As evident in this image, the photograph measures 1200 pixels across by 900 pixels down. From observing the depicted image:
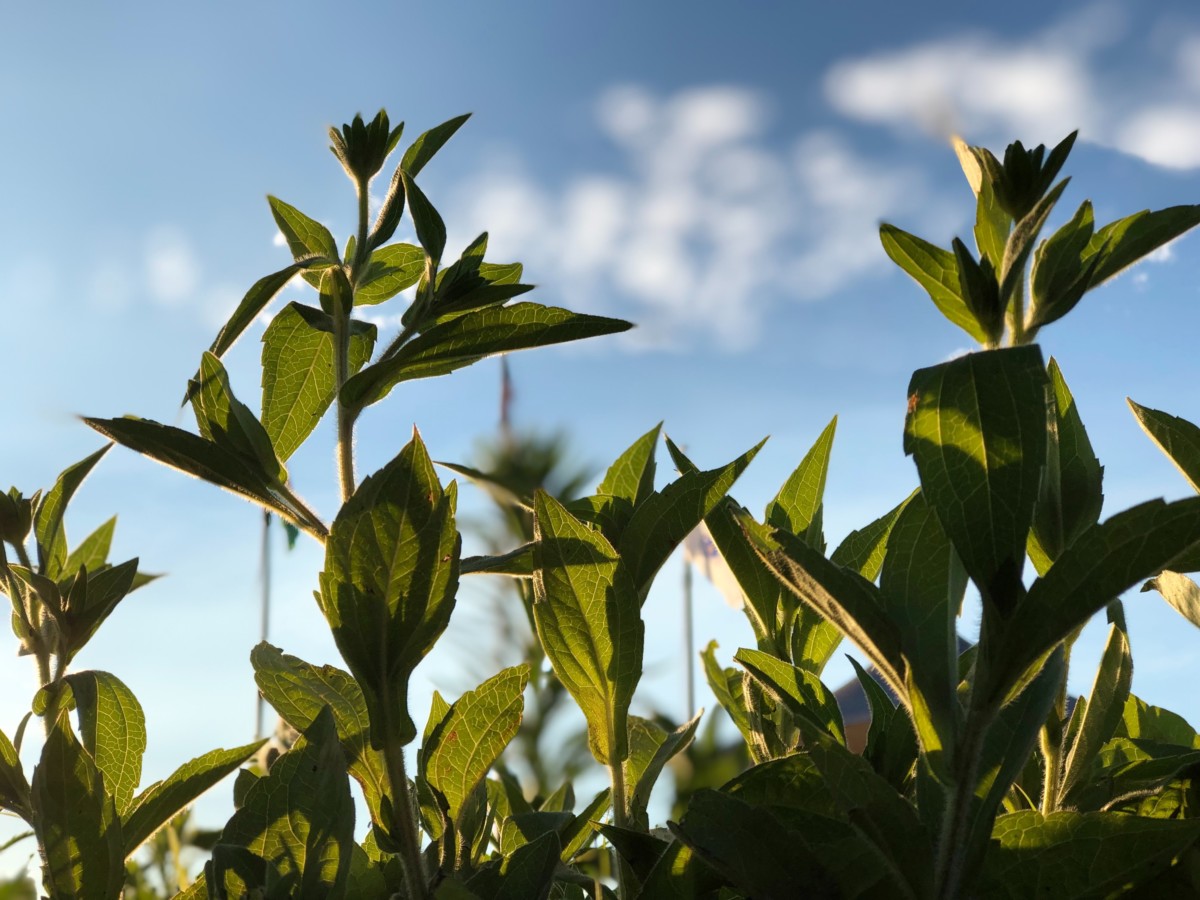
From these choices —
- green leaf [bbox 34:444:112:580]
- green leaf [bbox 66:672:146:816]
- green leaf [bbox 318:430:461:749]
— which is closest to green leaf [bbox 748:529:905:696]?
green leaf [bbox 318:430:461:749]

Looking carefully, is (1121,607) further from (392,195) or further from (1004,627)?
(392,195)

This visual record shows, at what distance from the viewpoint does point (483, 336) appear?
89 cm

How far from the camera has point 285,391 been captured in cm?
104

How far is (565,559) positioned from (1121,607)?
21.6 inches

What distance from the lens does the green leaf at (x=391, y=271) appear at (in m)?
1.11

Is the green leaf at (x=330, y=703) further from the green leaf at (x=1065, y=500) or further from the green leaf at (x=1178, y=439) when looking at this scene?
the green leaf at (x=1178, y=439)

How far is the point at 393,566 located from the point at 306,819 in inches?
8.3

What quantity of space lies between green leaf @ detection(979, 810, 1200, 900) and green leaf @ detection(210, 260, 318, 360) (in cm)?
74

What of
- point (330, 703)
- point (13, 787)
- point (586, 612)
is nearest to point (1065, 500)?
point (586, 612)

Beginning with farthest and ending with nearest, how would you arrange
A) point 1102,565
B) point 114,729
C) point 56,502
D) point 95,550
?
point 95,550
point 56,502
point 114,729
point 1102,565

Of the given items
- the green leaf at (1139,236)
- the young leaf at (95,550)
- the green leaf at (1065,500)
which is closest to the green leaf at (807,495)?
the green leaf at (1065,500)

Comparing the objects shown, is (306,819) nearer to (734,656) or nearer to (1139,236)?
(734,656)

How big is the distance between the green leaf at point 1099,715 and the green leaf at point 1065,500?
13cm

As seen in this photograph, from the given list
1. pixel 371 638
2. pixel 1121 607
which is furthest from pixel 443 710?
pixel 1121 607
